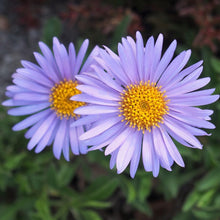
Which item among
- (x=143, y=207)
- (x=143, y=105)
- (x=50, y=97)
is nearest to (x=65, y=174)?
(x=143, y=207)

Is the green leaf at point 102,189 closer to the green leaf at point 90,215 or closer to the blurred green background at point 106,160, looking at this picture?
the blurred green background at point 106,160

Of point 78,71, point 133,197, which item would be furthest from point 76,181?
point 78,71

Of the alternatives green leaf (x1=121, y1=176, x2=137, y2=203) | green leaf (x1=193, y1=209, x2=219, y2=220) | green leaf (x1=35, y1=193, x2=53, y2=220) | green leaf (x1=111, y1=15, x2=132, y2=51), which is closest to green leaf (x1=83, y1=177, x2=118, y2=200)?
green leaf (x1=121, y1=176, x2=137, y2=203)

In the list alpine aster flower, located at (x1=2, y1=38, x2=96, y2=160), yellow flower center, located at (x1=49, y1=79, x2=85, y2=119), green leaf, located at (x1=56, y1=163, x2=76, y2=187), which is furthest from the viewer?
green leaf, located at (x1=56, y1=163, x2=76, y2=187)

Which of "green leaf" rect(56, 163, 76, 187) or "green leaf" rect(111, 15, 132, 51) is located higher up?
"green leaf" rect(111, 15, 132, 51)

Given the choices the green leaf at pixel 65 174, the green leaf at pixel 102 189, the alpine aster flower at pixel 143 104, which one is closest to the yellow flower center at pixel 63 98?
the alpine aster flower at pixel 143 104

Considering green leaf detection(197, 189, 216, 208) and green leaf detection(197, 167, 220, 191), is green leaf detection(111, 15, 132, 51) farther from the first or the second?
green leaf detection(197, 189, 216, 208)

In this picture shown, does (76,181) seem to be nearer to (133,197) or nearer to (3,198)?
(3,198)
